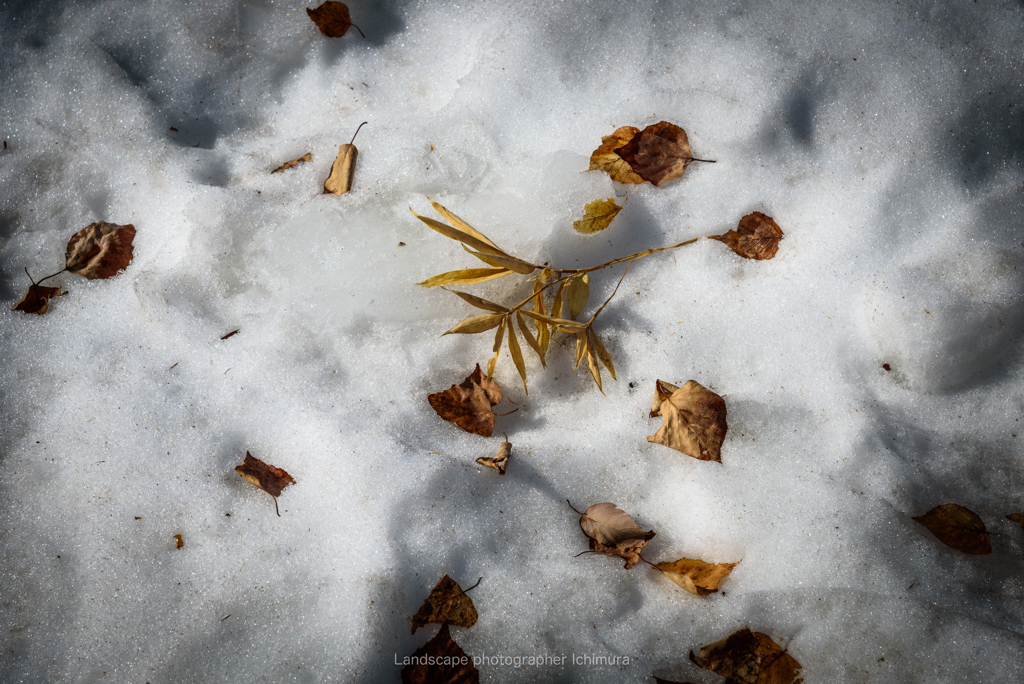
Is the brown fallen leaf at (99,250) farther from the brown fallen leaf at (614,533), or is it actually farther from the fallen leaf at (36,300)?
the brown fallen leaf at (614,533)

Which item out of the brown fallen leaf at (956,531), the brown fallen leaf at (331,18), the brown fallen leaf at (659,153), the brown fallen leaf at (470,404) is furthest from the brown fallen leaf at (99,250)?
the brown fallen leaf at (956,531)

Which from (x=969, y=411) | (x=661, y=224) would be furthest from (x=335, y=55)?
(x=969, y=411)

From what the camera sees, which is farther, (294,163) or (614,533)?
(294,163)

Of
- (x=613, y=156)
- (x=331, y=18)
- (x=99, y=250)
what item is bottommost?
(x=99, y=250)

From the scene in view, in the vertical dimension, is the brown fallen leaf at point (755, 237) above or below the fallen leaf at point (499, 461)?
above

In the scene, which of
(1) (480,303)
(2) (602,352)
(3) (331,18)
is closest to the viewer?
(1) (480,303)

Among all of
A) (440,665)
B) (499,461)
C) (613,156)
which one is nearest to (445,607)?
(440,665)

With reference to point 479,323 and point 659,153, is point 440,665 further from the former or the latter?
point 659,153
